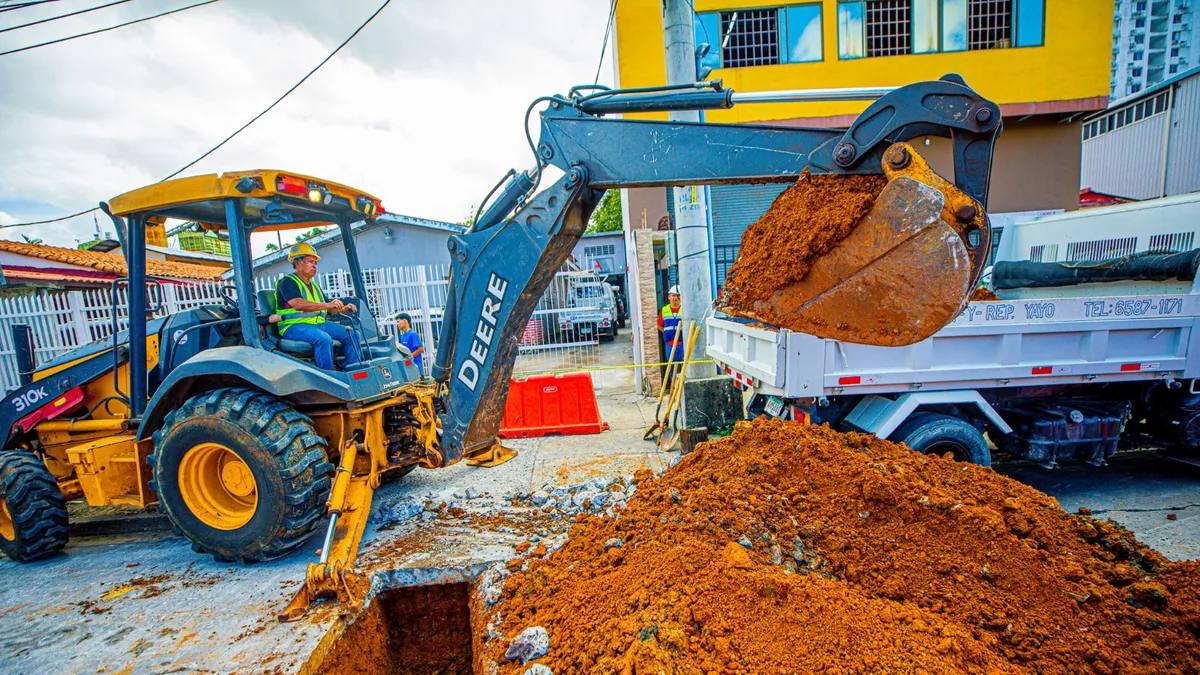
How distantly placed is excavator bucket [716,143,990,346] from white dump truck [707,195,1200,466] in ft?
5.24

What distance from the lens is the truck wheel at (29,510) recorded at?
374cm

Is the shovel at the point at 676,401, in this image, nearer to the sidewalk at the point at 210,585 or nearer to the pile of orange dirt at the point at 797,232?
the sidewalk at the point at 210,585

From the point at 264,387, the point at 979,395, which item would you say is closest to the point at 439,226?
the point at 264,387

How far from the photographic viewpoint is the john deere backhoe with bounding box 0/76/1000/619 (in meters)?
2.29

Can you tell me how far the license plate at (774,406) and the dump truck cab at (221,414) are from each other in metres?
2.75

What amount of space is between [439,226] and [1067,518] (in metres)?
17.6

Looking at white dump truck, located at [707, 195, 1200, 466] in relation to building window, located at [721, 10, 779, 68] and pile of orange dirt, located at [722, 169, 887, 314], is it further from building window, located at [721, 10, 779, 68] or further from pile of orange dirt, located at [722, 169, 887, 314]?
building window, located at [721, 10, 779, 68]

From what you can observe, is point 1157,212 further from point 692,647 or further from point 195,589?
point 195,589

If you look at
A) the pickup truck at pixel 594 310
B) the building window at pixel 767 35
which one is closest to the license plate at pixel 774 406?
the building window at pixel 767 35

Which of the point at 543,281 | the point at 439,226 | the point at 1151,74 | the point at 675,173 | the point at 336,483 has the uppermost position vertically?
the point at 1151,74

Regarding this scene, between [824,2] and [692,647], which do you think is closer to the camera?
[692,647]

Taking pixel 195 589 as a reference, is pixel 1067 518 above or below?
above

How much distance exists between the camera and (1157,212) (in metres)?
5.05

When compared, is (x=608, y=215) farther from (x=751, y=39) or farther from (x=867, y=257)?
(x=867, y=257)
